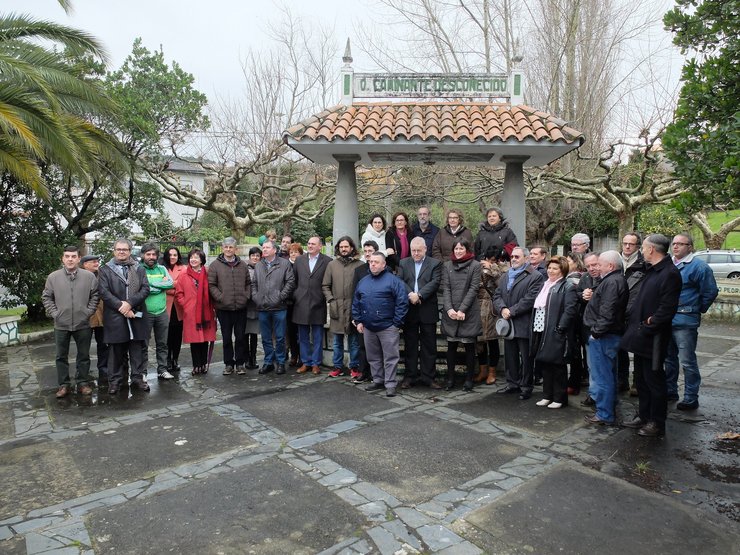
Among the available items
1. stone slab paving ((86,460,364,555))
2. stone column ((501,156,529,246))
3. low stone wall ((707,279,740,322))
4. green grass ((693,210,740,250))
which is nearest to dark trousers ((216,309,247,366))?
stone slab paving ((86,460,364,555))

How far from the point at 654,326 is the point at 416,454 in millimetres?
2431

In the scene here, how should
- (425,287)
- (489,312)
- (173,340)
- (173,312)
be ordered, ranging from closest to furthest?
(425,287)
(489,312)
(173,312)
(173,340)

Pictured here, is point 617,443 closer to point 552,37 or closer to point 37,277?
point 37,277

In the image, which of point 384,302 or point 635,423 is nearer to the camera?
point 635,423

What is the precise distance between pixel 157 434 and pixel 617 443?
4337 mm

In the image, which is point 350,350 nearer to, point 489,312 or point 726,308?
point 489,312

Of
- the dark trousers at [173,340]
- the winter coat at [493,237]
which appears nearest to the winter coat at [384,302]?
the winter coat at [493,237]

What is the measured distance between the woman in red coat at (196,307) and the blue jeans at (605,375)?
198 inches

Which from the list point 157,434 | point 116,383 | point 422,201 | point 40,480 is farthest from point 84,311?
point 422,201

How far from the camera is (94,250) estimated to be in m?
12.3

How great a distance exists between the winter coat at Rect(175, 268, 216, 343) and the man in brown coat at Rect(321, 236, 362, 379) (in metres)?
1.79

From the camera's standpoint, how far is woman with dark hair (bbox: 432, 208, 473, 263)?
23.3 feet

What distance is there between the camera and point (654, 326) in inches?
184

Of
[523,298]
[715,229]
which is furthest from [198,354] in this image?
[715,229]
